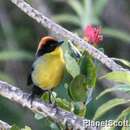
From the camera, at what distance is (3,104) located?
15.5 ft

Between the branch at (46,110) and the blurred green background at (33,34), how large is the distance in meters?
2.20

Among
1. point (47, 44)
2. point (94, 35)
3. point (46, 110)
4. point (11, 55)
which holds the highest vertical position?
point (11, 55)

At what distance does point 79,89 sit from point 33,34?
331 cm

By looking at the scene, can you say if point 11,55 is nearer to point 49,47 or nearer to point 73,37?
point 49,47

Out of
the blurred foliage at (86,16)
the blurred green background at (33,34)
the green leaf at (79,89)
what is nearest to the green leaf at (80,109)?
the green leaf at (79,89)

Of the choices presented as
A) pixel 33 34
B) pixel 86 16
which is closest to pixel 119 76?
pixel 86 16

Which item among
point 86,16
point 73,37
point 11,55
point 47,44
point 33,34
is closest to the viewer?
point 73,37

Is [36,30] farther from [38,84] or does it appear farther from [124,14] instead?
[38,84]

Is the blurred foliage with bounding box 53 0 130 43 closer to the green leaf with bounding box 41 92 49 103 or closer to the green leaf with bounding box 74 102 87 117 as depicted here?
the green leaf with bounding box 41 92 49 103

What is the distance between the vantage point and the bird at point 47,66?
7.18 feet

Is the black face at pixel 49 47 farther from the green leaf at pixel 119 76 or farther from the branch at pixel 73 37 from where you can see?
the green leaf at pixel 119 76

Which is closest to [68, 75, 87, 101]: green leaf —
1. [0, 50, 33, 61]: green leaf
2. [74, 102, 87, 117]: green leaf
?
[74, 102, 87, 117]: green leaf

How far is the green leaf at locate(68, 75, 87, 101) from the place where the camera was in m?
1.96

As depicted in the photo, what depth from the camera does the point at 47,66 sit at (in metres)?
2.29
